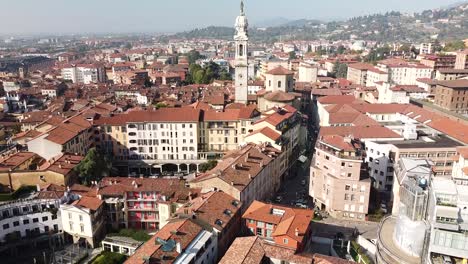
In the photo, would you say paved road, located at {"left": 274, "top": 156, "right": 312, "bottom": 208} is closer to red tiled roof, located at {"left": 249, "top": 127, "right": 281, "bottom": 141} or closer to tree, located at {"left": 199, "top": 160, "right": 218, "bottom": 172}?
red tiled roof, located at {"left": 249, "top": 127, "right": 281, "bottom": 141}

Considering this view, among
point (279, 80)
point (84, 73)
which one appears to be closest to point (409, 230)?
point (279, 80)

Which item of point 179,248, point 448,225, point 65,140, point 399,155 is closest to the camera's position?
point 448,225

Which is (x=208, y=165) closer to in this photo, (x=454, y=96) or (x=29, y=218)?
(x=29, y=218)

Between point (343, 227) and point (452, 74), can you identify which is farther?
point (452, 74)

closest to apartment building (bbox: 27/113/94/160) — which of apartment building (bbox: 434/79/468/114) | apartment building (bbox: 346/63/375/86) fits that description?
apartment building (bbox: 434/79/468/114)

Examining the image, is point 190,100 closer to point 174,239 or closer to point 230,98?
point 230,98
